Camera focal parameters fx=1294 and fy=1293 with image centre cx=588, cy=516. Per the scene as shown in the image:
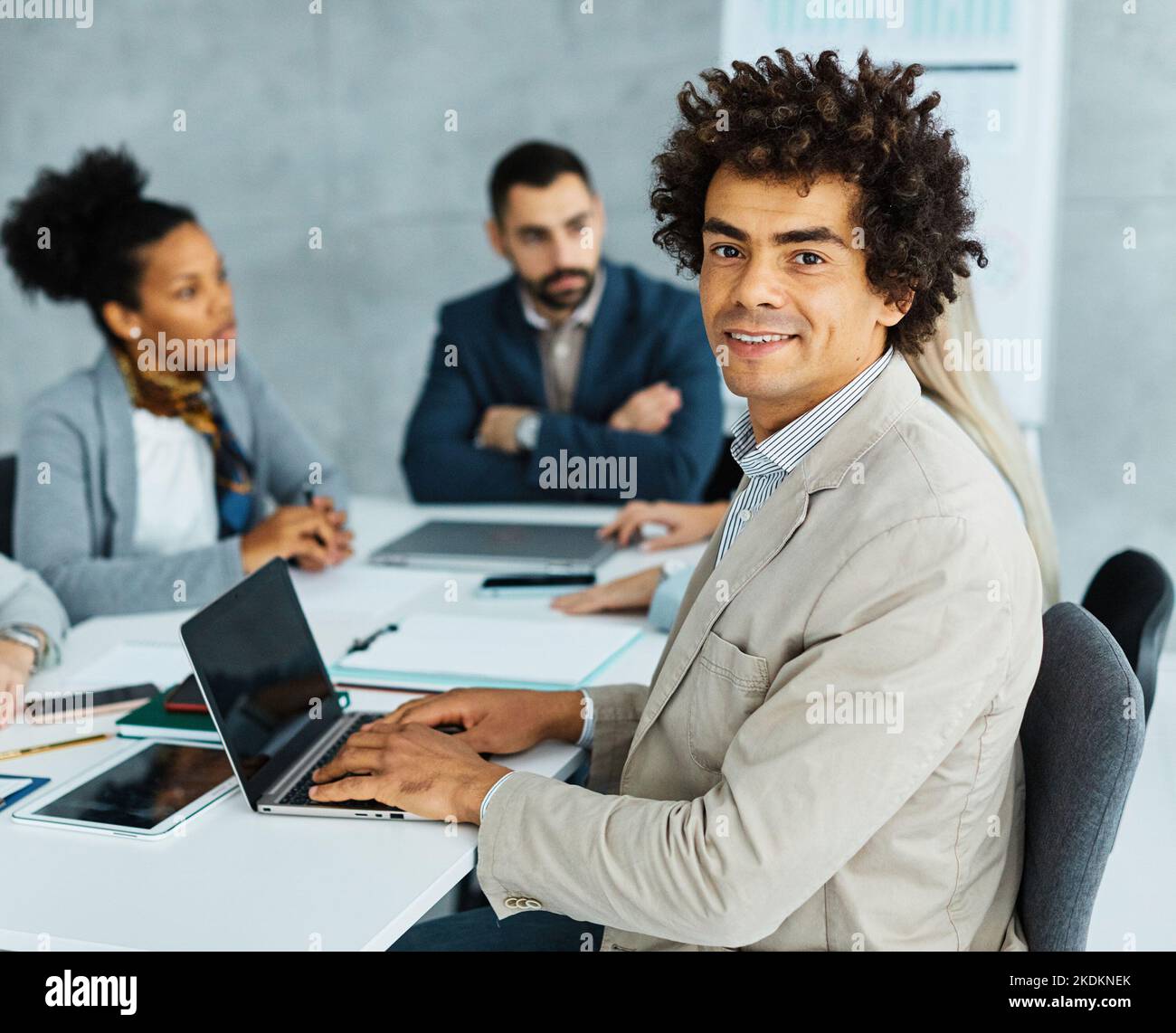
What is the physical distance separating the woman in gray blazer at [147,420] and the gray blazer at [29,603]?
28 centimetres

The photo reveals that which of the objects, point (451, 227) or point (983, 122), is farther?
point (451, 227)

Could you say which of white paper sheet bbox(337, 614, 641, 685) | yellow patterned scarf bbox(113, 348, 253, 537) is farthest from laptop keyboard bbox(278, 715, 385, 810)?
yellow patterned scarf bbox(113, 348, 253, 537)

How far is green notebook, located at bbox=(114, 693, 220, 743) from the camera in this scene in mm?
1638

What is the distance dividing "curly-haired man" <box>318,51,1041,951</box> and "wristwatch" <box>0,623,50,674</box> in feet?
2.36

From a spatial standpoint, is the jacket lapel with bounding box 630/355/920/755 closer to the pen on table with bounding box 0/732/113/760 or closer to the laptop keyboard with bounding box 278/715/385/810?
the laptop keyboard with bounding box 278/715/385/810

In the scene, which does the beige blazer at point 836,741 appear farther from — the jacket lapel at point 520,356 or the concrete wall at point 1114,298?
the concrete wall at point 1114,298

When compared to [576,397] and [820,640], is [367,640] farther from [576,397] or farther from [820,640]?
[576,397]

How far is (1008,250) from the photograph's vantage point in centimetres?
371
